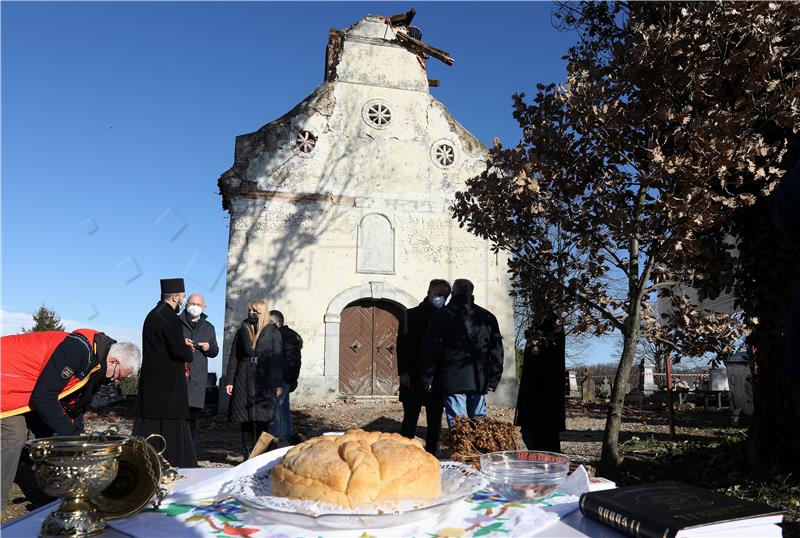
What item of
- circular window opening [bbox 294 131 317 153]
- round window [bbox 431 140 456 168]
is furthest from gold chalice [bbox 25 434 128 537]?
round window [bbox 431 140 456 168]

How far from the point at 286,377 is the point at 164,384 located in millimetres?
2221

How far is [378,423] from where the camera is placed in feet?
35.4

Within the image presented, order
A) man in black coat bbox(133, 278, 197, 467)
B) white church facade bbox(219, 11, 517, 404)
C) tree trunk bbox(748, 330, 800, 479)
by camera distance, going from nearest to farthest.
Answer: man in black coat bbox(133, 278, 197, 467) → tree trunk bbox(748, 330, 800, 479) → white church facade bbox(219, 11, 517, 404)

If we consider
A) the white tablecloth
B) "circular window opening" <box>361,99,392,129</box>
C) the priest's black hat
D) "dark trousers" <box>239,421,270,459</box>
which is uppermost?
"circular window opening" <box>361,99,392,129</box>

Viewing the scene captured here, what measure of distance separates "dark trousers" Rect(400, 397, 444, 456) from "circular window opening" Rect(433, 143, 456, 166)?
8794 mm

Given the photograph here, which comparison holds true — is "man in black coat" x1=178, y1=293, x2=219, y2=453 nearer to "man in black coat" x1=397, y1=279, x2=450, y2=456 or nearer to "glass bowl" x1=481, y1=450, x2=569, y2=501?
"man in black coat" x1=397, y1=279, x2=450, y2=456

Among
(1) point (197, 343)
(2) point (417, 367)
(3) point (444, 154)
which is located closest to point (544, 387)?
(2) point (417, 367)

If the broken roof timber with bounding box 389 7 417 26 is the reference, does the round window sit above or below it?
below

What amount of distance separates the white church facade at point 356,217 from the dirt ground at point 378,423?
2.51 ft

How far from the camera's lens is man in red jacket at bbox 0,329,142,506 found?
10.9 ft

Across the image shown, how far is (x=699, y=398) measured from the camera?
15641 mm

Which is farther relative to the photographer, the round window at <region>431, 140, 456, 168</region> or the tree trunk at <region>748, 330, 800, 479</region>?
the round window at <region>431, 140, 456, 168</region>

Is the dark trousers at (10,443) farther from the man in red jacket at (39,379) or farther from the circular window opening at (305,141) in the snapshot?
the circular window opening at (305,141)

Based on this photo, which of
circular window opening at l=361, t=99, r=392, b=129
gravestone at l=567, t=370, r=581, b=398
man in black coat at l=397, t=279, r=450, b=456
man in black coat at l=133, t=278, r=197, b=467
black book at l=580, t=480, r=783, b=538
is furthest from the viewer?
gravestone at l=567, t=370, r=581, b=398
